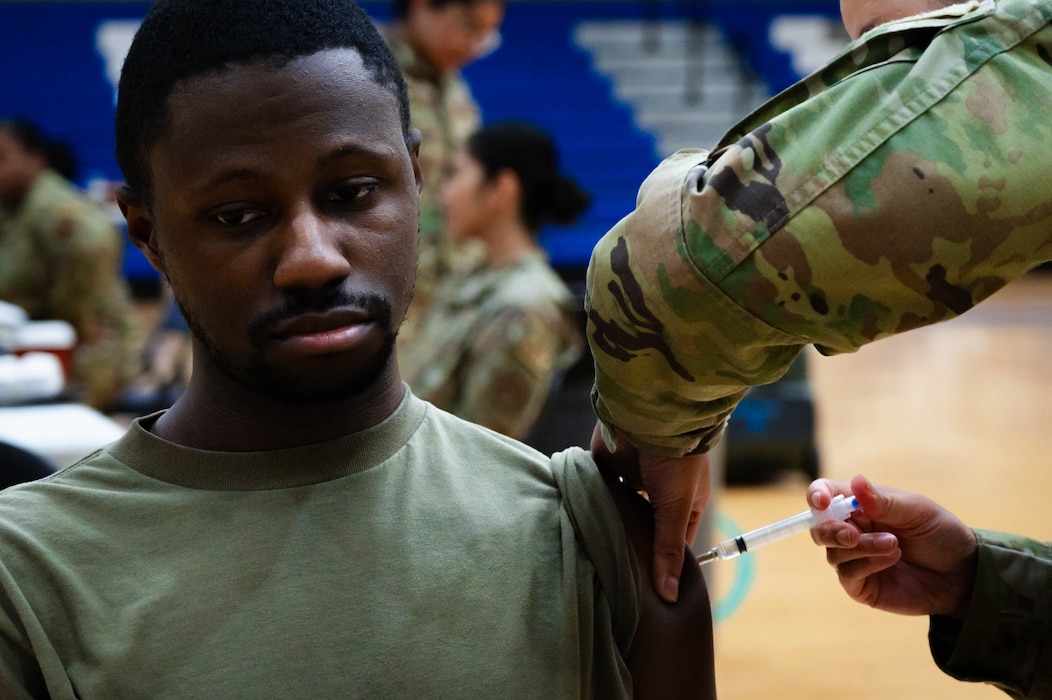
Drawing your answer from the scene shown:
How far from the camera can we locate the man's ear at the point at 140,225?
100cm

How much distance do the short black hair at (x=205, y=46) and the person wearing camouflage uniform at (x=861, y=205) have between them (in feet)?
0.93

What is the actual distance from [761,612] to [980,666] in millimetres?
2638

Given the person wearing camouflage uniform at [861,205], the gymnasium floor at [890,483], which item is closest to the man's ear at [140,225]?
the person wearing camouflage uniform at [861,205]

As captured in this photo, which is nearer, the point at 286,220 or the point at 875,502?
the point at 286,220

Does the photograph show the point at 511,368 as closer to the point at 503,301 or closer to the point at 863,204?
the point at 503,301

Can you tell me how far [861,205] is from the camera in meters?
0.81

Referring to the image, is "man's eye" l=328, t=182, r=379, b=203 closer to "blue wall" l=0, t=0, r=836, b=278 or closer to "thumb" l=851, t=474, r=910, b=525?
"thumb" l=851, t=474, r=910, b=525

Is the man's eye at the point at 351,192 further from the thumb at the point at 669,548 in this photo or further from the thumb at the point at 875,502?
the thumb at the point at 875,502

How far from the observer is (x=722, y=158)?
86cm

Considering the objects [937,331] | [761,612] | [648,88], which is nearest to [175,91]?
[761,612]

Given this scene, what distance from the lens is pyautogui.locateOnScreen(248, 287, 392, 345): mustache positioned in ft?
3.03

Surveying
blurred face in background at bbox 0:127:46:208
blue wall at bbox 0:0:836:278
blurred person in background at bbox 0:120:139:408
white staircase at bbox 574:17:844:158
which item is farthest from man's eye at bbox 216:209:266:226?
white staircase at bbox 574:17:844:158

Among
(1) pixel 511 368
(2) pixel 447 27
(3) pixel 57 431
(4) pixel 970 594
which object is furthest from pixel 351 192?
(2) pixel 447 27

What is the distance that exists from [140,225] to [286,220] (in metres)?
0.16
